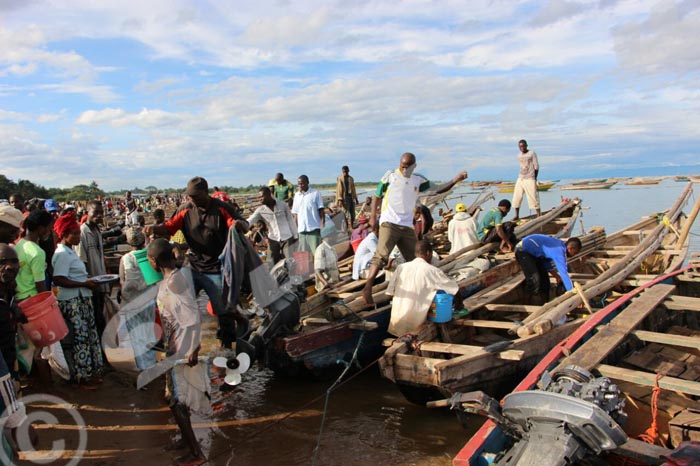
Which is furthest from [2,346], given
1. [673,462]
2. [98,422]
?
[673,462]

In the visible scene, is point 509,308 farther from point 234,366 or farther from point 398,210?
point 234,366

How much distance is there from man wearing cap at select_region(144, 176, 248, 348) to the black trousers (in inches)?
149

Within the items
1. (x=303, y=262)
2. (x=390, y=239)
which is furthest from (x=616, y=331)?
(x=303, y=262)

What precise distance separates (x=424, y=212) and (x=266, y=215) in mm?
2514

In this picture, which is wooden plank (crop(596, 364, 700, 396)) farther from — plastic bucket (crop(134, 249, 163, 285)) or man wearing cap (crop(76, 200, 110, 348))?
man wearing cap (crop(76, 200, 110, 348))

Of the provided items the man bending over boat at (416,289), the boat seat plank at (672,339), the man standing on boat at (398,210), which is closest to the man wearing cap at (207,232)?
the man bending over boat at (416,289)

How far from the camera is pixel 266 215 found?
7582mm

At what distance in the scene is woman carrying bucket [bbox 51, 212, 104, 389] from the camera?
4840mm

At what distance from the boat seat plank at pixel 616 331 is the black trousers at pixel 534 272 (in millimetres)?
1311

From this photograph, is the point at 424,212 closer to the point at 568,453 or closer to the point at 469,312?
the point at 469,312

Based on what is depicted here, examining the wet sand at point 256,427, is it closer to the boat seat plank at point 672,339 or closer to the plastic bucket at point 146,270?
the plastic bucket at point 146,270

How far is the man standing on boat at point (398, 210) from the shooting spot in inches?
231

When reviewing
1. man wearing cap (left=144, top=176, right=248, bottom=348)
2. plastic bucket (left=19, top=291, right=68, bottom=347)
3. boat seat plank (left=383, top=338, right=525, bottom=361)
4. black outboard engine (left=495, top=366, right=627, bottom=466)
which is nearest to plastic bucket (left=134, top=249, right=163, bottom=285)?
man wearing cap (left=144, top=176, right=248, bottom=348)

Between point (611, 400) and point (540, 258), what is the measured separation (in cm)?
402
